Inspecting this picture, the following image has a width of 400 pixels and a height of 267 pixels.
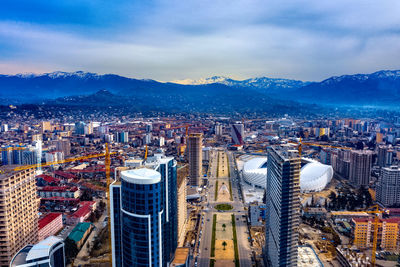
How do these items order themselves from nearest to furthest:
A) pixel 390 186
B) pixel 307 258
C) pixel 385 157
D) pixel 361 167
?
pixel 307 258 < pixel 390 186 < pixel 361 167 < pixel 385 157

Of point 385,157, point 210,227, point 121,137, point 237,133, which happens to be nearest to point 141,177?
point 210,227

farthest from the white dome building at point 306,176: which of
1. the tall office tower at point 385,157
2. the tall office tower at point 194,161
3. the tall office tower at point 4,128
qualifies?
the tall office tower at point 4,128

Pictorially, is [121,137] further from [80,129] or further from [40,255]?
[40,255]

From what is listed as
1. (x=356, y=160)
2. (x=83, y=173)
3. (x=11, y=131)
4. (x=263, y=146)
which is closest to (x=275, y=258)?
(x=356, y=160)

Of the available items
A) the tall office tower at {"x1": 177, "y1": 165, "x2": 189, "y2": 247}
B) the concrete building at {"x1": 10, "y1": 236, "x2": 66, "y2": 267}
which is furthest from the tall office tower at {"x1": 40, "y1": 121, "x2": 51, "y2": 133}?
the concrete building at {"x1": 10, "y1": 236, "x2": 66, "y2": 267}

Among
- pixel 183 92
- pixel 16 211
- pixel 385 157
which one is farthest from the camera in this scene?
pixel 183 92

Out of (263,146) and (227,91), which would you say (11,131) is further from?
(227,91)

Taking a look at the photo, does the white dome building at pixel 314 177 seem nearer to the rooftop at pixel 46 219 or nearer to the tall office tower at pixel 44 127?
the rooftop at pixel 46 219

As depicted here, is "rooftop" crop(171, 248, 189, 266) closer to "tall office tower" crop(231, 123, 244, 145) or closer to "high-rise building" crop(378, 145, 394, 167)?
"high-rise building" crop(378, 145, 394, 167)
